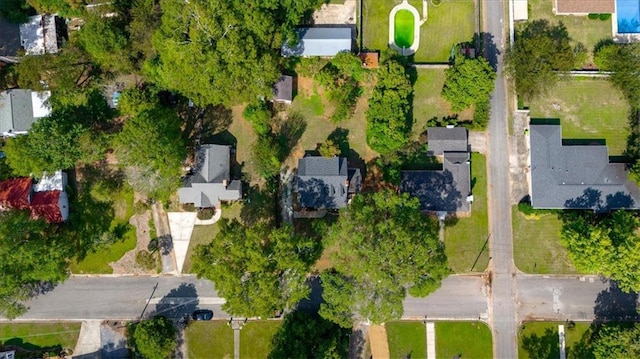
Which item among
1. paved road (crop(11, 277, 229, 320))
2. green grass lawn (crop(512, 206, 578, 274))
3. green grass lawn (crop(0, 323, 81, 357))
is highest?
green grass lawn (crop(512, 206, 578, 274))

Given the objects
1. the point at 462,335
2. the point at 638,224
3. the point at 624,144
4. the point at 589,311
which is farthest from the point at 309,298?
the point at 624,144

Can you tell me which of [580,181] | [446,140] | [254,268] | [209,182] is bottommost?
[254,268]

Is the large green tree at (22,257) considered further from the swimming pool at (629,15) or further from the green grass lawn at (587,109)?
the swimming pool at (629,15)

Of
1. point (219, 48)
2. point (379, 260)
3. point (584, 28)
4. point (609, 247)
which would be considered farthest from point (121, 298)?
point (584, 28)

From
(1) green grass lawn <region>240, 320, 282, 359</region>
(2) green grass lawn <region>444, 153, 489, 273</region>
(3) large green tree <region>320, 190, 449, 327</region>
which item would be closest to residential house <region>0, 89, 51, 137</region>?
(1) green grass lawn <region>240, 320, 282, 359</region>

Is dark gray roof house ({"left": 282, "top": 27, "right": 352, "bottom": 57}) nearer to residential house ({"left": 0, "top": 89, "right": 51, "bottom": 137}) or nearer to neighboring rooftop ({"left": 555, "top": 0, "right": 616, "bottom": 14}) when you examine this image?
neighboring rooftop ({"left": 555, "top": 0, "right": 616, "bottom": 14})

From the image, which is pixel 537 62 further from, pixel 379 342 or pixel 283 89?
pixel 379 342

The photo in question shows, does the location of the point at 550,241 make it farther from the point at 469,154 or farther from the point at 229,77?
the point at 229,77
